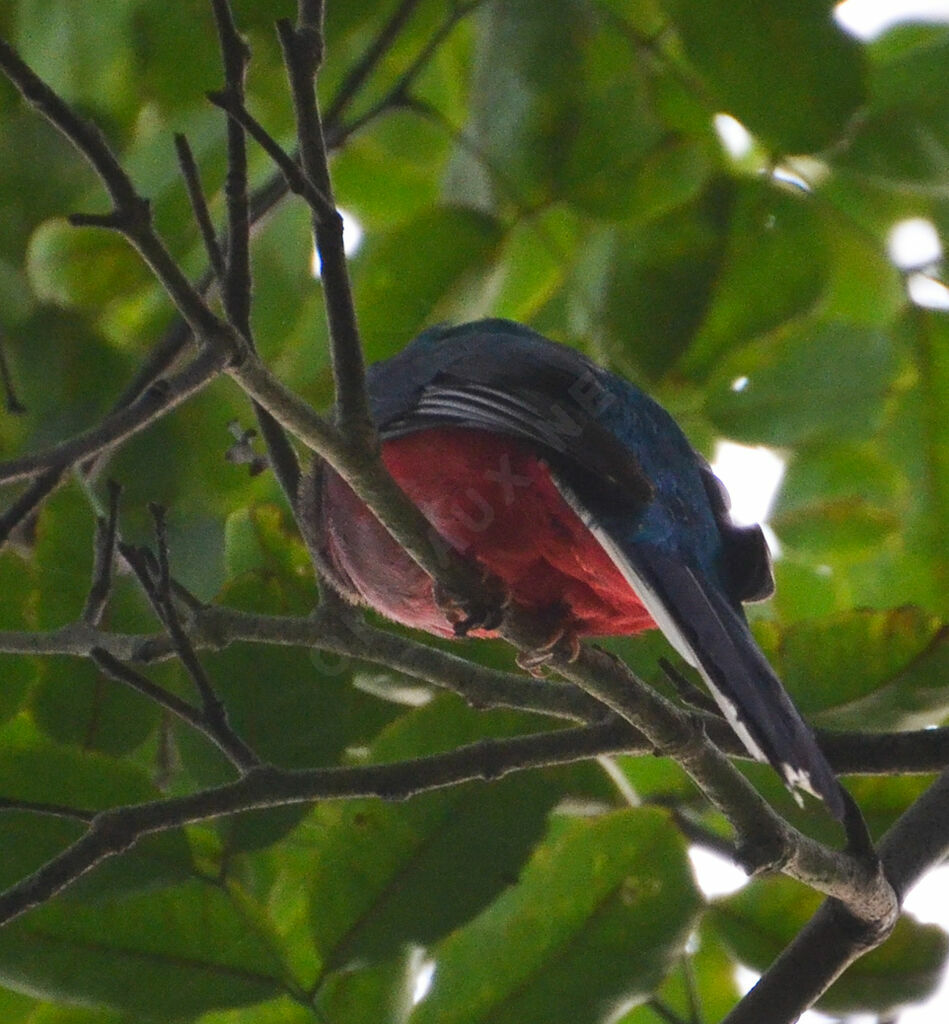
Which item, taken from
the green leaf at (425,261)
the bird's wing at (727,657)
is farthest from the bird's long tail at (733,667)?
the green leaf at (425,261)

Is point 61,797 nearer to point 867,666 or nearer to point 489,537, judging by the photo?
point 489,537

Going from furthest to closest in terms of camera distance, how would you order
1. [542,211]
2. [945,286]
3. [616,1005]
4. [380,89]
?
[380,89], [945,286], [542,211], [616,1005]

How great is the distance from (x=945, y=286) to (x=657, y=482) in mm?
1214

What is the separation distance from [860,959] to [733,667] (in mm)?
1074

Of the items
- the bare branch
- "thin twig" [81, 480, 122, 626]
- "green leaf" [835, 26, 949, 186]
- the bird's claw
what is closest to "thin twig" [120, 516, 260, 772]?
"thin twig" [81, 480, 122, 626]

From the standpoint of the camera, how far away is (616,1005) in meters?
2.38

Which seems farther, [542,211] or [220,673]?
[542,211]

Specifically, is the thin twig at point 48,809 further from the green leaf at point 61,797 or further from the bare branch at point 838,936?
the bare branch at point 838,936

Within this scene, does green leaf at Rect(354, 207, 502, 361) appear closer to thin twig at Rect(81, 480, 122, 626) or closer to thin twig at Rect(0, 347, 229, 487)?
thin twig at Rect(81, 480, 122, 626)

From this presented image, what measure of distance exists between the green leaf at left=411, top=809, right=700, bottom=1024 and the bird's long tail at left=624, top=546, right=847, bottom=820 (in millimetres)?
450

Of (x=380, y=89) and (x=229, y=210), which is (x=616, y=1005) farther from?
(x=380, y=89)

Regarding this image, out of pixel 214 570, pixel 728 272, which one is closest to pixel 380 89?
pixel 728 272

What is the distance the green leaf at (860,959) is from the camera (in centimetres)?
280

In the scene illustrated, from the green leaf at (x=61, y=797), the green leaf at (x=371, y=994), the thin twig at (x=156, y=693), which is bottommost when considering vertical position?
the green leaf at (x=371, y=994)
